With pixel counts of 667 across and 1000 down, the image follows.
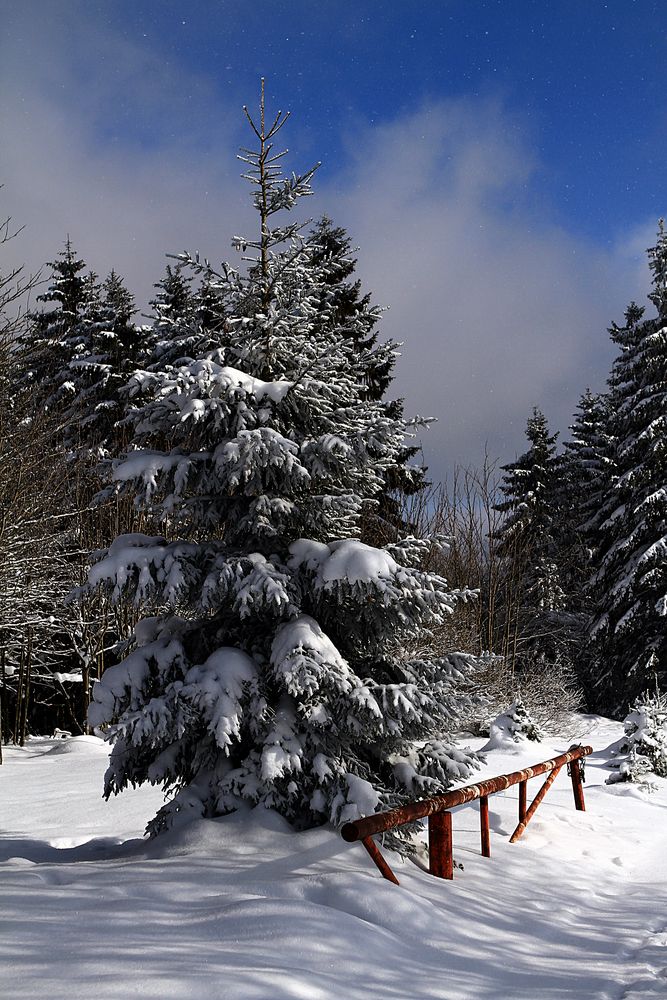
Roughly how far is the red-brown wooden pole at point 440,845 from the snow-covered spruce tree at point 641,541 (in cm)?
1885

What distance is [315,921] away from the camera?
4543mm

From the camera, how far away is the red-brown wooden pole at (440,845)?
6383 mm

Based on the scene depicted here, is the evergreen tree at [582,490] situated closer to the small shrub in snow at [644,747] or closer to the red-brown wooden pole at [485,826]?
the small shrub in snow at [644,747]

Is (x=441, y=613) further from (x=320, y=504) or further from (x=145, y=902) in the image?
(x=145, y=902)

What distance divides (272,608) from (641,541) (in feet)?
70.7

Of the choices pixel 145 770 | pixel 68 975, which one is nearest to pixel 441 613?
pixel 145 770

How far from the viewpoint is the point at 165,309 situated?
28.5 metres

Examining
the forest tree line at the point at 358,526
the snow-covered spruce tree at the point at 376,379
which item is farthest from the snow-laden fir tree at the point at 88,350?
→ the snow-covered spruce tree at the point at 376,379

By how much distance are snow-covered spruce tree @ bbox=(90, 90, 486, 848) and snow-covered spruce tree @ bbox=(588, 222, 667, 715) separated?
18.7 m

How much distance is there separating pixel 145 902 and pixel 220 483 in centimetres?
363

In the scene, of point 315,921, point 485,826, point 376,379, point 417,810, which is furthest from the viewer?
point 376,379

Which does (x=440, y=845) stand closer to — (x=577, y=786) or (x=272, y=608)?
(x=272, y=608)

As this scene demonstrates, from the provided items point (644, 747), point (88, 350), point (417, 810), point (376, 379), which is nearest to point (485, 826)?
point (417, 810)

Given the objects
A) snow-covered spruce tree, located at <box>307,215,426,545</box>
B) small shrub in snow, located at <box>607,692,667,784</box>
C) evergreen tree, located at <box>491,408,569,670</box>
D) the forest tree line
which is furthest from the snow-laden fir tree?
small shrub in snow, located at <box>607,692,667,784</box>
